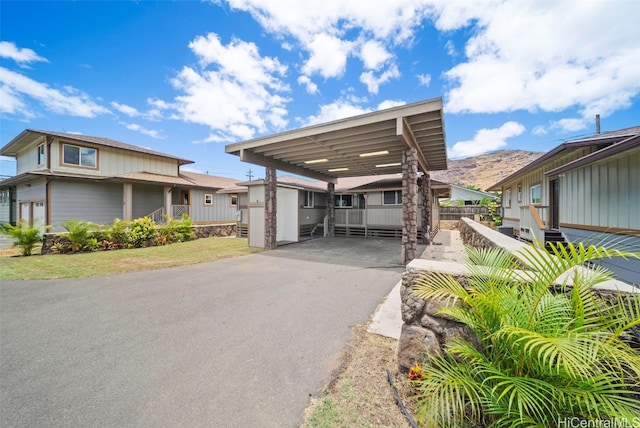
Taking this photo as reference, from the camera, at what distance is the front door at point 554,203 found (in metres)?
7.84

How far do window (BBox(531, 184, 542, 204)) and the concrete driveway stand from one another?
823cm

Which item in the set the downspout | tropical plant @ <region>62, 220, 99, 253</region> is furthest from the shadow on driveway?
the downspout

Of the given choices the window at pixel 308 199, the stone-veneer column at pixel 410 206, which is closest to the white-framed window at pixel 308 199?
the window at pixel 308 199

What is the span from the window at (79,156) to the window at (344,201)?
14.1 m

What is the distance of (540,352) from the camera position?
4.08 feet

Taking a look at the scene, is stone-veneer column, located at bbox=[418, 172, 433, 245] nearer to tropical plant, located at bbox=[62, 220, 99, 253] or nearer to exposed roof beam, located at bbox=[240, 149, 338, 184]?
exposed roof beam, located at bbox=[240, 149, 338, 184]

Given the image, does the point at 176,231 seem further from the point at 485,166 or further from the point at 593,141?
the point at 485,166

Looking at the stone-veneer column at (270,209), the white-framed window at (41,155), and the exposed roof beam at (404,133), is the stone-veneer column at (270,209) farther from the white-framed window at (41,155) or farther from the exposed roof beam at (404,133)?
the white-framed window at (41,155)

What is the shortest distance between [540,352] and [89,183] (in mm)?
17801

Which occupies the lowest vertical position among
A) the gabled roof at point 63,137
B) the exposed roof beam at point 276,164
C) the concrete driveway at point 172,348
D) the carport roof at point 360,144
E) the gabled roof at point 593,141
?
the concrete driveway at point 172,348

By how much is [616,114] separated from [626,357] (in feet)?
163

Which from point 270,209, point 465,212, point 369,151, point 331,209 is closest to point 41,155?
point 270,209

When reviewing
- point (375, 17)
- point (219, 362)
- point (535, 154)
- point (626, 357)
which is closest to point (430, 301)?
point (626, 357)

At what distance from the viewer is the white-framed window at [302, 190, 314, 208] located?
47.6ft
